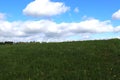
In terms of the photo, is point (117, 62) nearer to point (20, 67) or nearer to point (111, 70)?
point (111, 70)

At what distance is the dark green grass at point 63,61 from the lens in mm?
20953

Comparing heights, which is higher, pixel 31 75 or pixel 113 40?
pixel 113 40

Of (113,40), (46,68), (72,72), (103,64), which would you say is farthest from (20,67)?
(113,40)

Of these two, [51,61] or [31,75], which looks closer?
[31,75]

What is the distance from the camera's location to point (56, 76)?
68.1ft

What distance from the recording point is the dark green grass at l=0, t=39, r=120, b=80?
68.7 feet

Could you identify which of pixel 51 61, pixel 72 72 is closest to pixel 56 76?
pixel 72 72

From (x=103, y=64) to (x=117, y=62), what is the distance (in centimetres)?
91

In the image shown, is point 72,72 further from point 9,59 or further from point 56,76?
point 9,59

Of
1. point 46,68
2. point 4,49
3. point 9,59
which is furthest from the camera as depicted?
point 4,49

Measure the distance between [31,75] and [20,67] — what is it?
166 centimetres

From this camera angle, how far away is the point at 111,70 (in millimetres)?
21453

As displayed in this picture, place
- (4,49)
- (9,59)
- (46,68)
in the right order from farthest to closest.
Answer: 1. (4,49)
2. (9,59)
3. (46,68)

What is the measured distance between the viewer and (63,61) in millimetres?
23141
